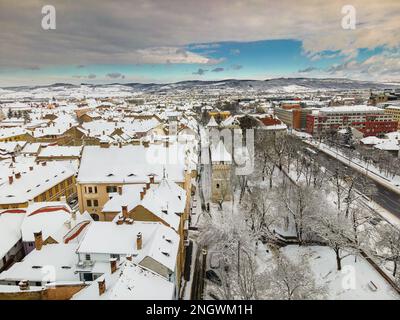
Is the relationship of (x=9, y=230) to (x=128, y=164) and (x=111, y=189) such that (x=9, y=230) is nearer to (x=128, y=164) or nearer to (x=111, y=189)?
(x=111, y=189)

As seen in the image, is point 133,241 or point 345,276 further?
point 345,276

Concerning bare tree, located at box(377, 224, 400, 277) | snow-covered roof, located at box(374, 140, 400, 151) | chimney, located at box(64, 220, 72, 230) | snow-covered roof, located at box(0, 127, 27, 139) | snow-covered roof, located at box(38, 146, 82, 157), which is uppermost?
snow-covered roof, located at box(0, 127, 27, 139)

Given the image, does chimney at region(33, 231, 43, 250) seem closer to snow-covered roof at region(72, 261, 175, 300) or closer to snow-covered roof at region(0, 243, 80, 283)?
snow-covered roof at region(0, 243, 80, 283)

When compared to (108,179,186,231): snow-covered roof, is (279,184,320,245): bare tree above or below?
below

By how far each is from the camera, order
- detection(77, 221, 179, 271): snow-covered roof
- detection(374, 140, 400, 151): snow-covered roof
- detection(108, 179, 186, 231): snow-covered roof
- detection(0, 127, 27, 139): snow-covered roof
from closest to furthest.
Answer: detection(77, 221, 179, 271): snow-covered roof < detection(108, 179, 186, 231): snow-covered roof < detection(374, 140, 400, 151): snow-covered roof < detection(0, 127, 27, 139): snow-covered roof

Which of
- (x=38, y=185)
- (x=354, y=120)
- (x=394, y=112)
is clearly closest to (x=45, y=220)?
(x=38, y=185)

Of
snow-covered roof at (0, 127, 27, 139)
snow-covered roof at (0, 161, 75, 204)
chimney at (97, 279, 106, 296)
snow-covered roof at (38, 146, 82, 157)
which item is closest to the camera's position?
chimney at (97, 279, 106, 296)

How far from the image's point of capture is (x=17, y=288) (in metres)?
10.3

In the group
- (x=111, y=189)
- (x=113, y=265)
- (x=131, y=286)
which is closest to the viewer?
(x=131, y=286)

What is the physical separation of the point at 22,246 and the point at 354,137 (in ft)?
150

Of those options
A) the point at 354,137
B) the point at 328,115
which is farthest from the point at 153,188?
the point at 328,115

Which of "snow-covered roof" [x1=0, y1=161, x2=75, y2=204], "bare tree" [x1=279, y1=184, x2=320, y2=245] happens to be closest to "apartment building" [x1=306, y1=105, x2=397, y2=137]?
"bare tree" [x1=279, y1=184, x2=320, y2=245]

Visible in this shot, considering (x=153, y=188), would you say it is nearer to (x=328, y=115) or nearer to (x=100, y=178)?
(x=100, y=178)
